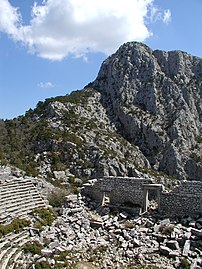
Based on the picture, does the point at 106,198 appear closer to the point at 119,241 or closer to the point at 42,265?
the point at 119,241

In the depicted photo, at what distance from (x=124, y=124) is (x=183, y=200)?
4051 centimetres

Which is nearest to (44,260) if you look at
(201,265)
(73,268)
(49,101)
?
(73,268)

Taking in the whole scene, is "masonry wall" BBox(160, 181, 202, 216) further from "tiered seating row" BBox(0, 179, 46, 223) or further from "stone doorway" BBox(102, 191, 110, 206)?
"tiered seating row" BBox(0, 179, 46, 223)

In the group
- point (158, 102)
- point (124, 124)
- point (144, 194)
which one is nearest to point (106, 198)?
point (144, 194)

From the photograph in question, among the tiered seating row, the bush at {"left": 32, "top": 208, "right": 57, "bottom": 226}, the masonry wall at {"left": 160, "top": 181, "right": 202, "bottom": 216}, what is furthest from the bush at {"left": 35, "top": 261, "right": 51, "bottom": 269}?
the masonry wall at {"left": 160, "top": 181, "right": 202, "bottom": 216}

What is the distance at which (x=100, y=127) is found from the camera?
55500 millimetres

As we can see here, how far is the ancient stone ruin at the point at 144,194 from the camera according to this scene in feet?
66.7

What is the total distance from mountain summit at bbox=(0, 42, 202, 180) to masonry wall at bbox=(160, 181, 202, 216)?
46.4 ft

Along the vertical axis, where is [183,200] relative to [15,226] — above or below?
above

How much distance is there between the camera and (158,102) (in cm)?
6372

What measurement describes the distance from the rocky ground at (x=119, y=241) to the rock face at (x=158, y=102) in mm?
35938

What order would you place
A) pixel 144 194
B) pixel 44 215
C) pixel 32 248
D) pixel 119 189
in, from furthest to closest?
pixel 119 189 < pixel 144 194 < pixel 44 215 < pixel 32 248

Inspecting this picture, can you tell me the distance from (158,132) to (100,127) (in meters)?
10.8

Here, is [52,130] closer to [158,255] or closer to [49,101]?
[49,101]
